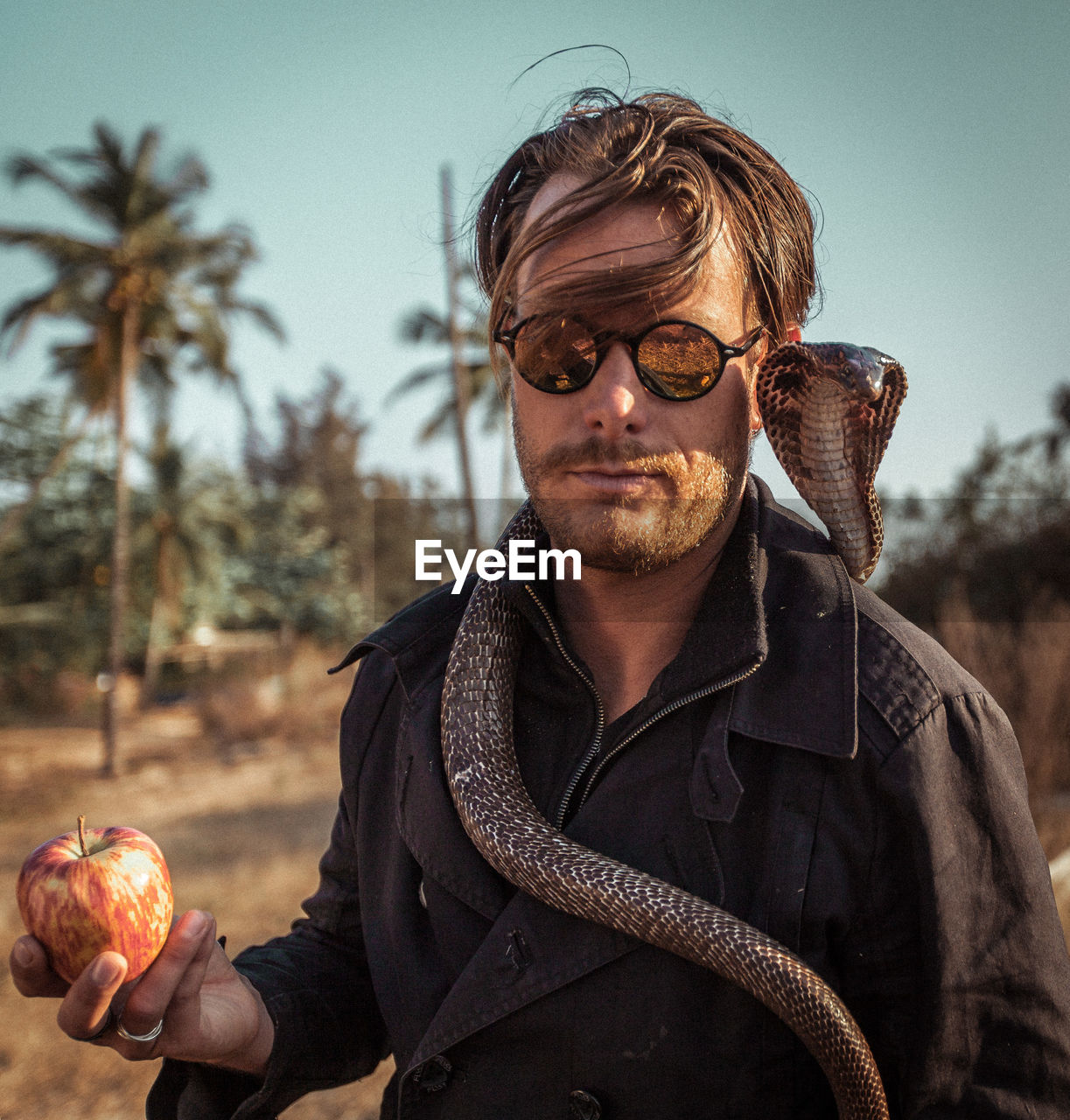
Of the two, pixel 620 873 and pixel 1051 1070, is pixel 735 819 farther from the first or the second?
pixel 1051 1070

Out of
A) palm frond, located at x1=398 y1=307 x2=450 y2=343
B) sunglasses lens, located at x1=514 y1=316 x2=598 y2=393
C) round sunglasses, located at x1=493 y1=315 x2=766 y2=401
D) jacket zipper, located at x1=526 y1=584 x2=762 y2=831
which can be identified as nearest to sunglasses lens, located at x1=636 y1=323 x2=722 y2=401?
round sunglasses, located at x1=493 y1=315 x2=766 y2=401

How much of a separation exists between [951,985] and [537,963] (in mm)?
783

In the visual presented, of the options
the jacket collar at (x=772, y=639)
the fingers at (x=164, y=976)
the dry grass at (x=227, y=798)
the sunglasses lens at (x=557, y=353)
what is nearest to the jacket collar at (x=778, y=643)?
the jacket collar at (x=772, y=639)

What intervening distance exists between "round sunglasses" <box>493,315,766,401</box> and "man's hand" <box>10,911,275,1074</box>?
1.38 meters

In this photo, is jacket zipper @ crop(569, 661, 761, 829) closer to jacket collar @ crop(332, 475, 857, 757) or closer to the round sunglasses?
jacket collar @ crop(332, 475, 857, 757)

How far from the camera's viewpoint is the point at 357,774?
7.64ft

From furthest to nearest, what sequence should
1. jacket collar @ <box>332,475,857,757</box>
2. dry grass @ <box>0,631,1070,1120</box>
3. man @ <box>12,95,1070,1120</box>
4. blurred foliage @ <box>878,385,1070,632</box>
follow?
blurred foliage @ <box>878,385,1070,632</box>, dry grass @ <box>0,631,1070,1120</box>, jacket collar @ <box>332,475,857,757</box>, man @ <box>12,95,1070,1120</box>

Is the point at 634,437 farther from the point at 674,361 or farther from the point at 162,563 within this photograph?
the point at 162,563

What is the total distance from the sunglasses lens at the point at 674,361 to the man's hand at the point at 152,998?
1.46 meters

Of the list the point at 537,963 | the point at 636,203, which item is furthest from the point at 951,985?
the point at 636,203

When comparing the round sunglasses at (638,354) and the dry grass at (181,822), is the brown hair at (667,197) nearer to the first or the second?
the round sunglasses at (638,354)

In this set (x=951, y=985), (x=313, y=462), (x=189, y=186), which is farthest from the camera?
(x=313, y=462)

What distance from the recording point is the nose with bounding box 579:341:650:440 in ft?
6.68

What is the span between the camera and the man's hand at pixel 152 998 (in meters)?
1.62
